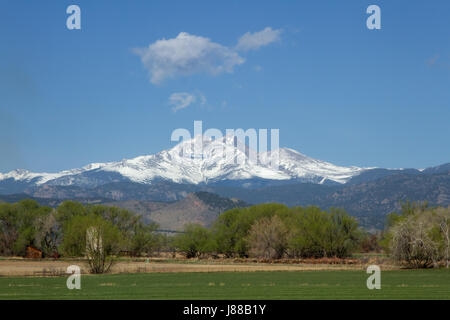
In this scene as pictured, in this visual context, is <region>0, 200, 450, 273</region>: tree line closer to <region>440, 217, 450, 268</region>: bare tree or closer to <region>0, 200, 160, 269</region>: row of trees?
<region>0, 200, 160, 269</region>: row of trees

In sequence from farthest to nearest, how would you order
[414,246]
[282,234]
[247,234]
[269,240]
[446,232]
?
[247,234]
[282,234]
[269,240]
[446,232]
[414,246]

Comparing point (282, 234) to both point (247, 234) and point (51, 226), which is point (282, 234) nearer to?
point (247, 234)

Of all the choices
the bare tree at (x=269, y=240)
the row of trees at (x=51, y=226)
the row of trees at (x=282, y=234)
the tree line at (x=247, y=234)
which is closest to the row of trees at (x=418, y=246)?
the tree line at (x=247, y=234)

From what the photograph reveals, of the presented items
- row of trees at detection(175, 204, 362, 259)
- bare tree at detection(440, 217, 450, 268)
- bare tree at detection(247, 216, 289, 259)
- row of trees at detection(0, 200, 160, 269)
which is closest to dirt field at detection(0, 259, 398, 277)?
bare tree at detection(440, 217, 450, 268)

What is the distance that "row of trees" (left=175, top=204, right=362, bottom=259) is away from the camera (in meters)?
110

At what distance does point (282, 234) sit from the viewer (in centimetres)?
11131

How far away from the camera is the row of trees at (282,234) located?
110375 millimetres

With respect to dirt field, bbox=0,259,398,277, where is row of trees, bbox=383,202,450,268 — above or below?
above

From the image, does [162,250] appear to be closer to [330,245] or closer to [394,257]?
[330,245]

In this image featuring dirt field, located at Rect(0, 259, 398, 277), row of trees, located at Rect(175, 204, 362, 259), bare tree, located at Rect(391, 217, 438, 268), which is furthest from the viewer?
row of trees, located at Rect(175, 204, 362, 259)

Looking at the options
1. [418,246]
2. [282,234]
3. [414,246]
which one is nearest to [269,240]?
[282,234]
